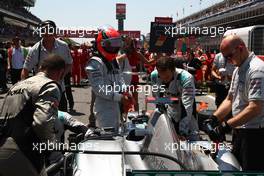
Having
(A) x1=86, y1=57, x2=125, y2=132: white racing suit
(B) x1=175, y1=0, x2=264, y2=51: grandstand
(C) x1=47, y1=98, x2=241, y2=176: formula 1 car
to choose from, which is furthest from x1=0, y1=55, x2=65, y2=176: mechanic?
(B) x1=175, y1=0, x2=264, y2=51: grandstand

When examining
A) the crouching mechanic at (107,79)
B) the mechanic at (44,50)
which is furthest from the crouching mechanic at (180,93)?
the mechanic at (44,50)

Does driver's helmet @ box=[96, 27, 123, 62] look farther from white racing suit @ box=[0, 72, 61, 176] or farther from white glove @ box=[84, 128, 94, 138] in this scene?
white racing suit @ box=[0, 72, 61, 176]

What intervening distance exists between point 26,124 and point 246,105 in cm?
196

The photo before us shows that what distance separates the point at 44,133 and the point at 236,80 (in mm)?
1889

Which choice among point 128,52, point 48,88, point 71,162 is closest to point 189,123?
point 71,162

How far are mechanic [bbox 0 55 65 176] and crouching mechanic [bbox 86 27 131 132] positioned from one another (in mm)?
1360

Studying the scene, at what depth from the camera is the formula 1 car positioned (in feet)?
9.70

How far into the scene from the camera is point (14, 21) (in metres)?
65.9

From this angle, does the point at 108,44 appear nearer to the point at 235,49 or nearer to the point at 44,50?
the point at 235,49

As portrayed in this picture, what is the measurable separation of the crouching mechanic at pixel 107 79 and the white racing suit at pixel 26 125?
53.9 inches

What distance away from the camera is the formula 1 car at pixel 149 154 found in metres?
2.96

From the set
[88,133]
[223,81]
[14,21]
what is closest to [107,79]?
[88,133]

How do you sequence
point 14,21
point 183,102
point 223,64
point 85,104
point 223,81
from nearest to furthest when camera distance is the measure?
1. point 183,102
2. point 223,81
3. point 223,64
4. point 85,104
5. point 14,21

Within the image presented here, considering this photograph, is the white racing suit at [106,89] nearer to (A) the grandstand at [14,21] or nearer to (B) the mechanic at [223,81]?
(B) the mechanic at [223,81]
